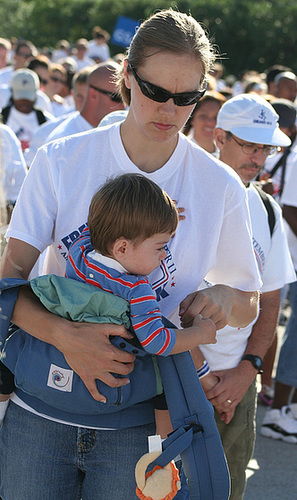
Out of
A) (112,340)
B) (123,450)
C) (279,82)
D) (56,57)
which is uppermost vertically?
(112,340)

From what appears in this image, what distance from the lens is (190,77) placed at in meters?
2.01

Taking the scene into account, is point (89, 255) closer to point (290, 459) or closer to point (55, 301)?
point (55, 301)

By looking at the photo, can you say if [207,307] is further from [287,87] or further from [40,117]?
[287,87]

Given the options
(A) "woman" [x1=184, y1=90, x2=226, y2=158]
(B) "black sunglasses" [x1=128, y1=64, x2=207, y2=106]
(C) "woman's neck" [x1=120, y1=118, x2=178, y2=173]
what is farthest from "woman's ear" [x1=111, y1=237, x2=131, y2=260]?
(A) "woman" [x1=184, y1=90, x2=226, y2=158]

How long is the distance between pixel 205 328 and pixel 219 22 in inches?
1317

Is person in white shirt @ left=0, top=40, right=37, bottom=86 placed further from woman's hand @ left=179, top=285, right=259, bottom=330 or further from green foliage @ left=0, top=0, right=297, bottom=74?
green foliage @ left=0, top=0, right=297, bottom=74

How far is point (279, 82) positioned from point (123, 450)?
280 inches

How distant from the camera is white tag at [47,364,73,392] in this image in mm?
1913

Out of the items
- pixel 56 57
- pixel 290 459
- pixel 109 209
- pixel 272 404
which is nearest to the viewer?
pixel 109 209

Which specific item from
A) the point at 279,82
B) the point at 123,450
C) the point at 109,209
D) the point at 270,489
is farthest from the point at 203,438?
the point at 279,82

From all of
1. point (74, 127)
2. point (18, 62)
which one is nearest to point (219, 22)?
point (18, 62)

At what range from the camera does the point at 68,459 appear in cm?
203

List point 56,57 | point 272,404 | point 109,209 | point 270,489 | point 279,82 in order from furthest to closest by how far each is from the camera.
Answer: point 56,57 → point 279,82 → point 272,404 → point 270,489 → point 109,209

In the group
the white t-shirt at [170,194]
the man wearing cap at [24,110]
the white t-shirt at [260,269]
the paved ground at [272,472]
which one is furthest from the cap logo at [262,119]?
the man wearing cap at [24,110]
